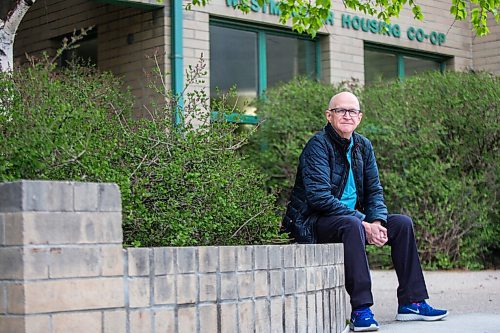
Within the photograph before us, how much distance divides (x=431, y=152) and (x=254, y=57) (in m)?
3.69

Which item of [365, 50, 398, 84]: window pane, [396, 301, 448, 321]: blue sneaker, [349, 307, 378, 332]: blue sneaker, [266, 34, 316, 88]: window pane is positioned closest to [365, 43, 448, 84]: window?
[365, 50, 398, 84]: window pane

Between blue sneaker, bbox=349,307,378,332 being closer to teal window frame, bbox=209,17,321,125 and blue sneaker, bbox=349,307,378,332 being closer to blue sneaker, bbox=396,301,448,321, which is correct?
blue sneaker, bbox=396,301,448,321

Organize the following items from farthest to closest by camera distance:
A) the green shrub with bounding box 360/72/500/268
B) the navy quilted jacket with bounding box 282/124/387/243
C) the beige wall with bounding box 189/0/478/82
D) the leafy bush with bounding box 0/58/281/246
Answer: the beige wall with bounding box 189/0/478/82 < the green shrub with bounding box 360/72/500/268 < the navy quilted jacket with bounding box 282/124/387/243 < the leafy bush with bounding box 0/58/281/246

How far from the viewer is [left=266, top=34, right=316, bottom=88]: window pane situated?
1456 centimetres

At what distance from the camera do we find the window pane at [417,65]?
55.8 ft

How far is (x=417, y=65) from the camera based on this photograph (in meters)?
17.2

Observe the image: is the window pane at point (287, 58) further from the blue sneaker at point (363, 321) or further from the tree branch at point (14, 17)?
the blue sneaker at point (363, 321)

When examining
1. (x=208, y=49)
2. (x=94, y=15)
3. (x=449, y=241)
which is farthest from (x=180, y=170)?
(x=94, y=15)

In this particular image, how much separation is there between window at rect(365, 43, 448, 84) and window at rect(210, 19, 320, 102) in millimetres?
1325

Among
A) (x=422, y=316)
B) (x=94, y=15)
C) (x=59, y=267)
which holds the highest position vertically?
(x=94, y=15)

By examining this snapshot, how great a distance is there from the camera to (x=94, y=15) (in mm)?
13844

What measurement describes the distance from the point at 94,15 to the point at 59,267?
34.4ft

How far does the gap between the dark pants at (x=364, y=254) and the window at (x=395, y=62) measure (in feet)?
31.0

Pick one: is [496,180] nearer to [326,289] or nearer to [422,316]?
[422,316]
